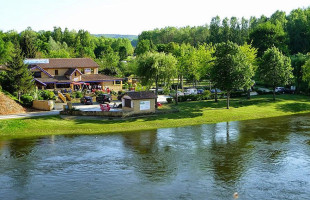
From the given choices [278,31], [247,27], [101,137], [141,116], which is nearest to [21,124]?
[101,137]

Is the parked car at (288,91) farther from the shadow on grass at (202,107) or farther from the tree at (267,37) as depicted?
the tree at (267,37)

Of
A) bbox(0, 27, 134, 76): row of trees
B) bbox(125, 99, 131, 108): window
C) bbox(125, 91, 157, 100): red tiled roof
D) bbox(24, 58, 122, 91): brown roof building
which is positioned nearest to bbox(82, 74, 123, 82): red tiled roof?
bbox(24, 58, 122, 91): brown roof building

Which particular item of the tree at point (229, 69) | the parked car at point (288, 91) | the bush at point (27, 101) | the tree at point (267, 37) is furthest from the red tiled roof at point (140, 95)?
the tree at point (267, 37)

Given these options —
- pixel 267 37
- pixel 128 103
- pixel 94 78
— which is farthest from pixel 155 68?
pixel 267 37

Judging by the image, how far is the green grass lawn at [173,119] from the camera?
164 feet

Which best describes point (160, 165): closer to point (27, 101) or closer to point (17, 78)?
point (27, 101)

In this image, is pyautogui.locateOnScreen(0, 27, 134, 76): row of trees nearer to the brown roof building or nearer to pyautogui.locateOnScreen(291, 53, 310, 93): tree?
the brown roof building

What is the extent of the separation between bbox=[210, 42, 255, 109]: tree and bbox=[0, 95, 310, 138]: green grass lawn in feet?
15.7

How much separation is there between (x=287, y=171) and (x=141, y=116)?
29.6 m

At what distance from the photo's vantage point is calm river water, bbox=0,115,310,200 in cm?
2719

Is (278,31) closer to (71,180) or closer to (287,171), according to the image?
(287,171)

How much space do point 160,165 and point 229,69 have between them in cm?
3664

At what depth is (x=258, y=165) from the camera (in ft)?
110

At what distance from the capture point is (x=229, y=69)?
65.8 m
